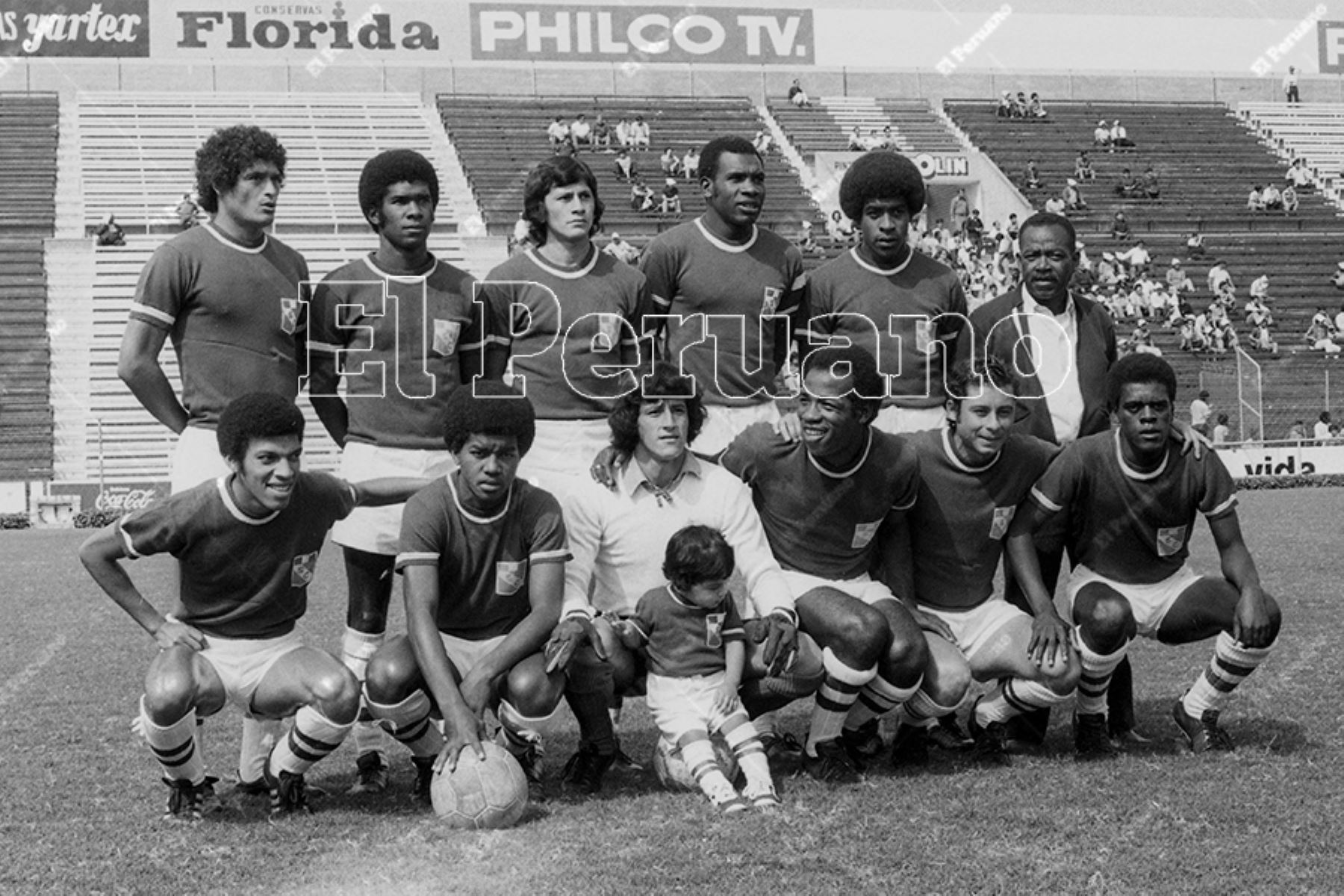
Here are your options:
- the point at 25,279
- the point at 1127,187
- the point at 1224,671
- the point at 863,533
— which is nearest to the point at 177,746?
the point at 863,533

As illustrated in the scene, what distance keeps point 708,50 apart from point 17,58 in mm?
18692

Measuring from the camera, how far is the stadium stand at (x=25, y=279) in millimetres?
25641

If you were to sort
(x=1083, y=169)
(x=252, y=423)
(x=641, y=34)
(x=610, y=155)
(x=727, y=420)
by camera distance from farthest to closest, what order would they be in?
(x=641, y=34)
(x=1083, y=169)
(x=610, y=155)
(x=727, y=420)
(x=252, y=423)

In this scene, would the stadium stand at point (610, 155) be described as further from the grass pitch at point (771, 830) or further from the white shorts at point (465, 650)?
the white shorts at point (465, 650)

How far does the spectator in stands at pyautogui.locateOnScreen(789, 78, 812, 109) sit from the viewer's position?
43188mm

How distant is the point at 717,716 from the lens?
17.6 ft

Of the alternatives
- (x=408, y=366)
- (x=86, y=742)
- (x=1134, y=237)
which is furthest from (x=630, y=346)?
(x=1134, y=237)

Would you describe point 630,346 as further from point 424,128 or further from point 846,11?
point 846,11

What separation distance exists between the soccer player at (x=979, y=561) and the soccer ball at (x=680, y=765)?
2.75ft

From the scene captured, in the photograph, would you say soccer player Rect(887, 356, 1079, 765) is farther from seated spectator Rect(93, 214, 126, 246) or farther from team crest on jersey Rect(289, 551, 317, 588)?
seated spectator Rect(93, 214, 126, 246)

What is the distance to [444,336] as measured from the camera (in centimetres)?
593

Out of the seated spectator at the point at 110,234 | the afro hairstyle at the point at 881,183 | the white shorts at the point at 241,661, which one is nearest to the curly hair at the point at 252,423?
the white shorts at the point at 241,661

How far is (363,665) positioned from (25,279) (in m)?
27.1

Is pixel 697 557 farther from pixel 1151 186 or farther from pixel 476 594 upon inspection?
pixel 1151 186
